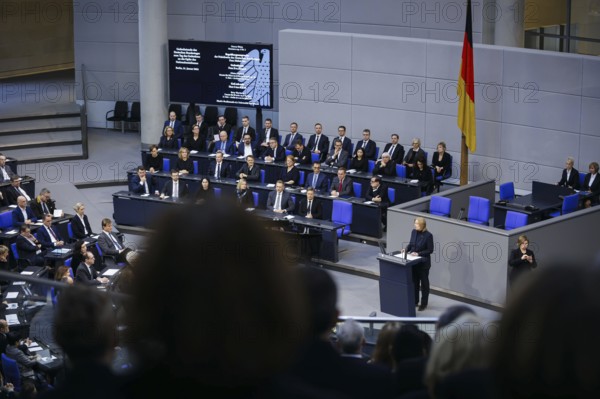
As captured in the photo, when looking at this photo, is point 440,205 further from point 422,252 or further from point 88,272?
point 88,272

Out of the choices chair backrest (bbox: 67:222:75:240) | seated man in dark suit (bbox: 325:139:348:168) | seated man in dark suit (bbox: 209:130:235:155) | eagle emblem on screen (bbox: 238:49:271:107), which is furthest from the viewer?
eagle emblem on screen (bbox: 238:49:271:107)

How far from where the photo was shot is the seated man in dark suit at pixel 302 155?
1895 cm

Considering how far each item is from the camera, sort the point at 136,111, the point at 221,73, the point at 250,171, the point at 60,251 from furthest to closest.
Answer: the point at 136,111, the point at 221,73, the point at 250,171, the point at 60,251

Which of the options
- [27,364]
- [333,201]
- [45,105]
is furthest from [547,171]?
[45,105]

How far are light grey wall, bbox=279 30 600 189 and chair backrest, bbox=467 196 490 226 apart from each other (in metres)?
3.16

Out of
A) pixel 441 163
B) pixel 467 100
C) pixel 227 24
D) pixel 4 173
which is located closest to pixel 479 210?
pixel 441 163

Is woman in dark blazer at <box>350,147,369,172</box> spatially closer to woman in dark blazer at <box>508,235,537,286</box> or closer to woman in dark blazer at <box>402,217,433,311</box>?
woman in dark blazer at <box>402,217,433,311</box>

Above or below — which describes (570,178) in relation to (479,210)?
above

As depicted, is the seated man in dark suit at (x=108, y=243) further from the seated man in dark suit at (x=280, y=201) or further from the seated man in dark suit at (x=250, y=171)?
the seated man in dark suit at (x=250, y=171)

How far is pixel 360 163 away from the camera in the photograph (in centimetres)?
1830

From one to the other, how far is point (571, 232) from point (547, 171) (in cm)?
388

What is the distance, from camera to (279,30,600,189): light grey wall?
17.7m

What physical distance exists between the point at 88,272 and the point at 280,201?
427cm

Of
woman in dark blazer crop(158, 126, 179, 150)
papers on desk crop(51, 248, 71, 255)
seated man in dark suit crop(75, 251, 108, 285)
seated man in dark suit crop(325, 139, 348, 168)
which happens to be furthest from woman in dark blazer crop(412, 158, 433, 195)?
seated man in dark suit crop(75, 251, 108, 285)
